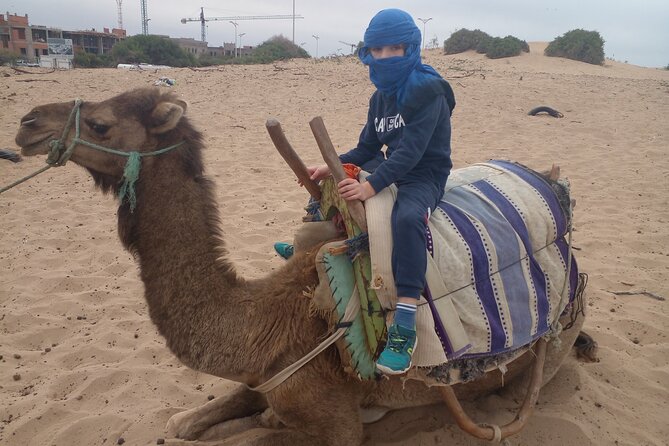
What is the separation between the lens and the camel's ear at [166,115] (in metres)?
2.49

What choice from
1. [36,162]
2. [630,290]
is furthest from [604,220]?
[36,162]

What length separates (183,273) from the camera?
8.21 ft

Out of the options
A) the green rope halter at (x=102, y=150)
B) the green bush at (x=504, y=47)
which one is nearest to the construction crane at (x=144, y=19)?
the green bush at (x=504, y=47)

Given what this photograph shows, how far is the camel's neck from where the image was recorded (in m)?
2.49

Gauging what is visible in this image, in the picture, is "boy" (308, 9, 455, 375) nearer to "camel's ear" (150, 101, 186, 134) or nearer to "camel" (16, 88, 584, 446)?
"camel" (16, 88, 584, 446)

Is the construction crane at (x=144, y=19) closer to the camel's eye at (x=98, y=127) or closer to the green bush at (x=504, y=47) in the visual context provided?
the green bush at (x=504, y=47)

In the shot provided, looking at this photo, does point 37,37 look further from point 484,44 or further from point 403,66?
point 403,66

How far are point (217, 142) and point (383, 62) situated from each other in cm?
764

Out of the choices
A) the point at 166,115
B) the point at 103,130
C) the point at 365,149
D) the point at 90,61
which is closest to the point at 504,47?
the point at 365,149

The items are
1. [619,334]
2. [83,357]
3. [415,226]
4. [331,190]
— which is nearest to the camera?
[415,226]

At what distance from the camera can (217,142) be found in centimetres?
980

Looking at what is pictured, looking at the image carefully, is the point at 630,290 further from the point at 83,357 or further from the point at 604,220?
the point at 83,357

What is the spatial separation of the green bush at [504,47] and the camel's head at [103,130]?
2639cm

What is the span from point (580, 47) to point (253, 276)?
27833 millimetres
